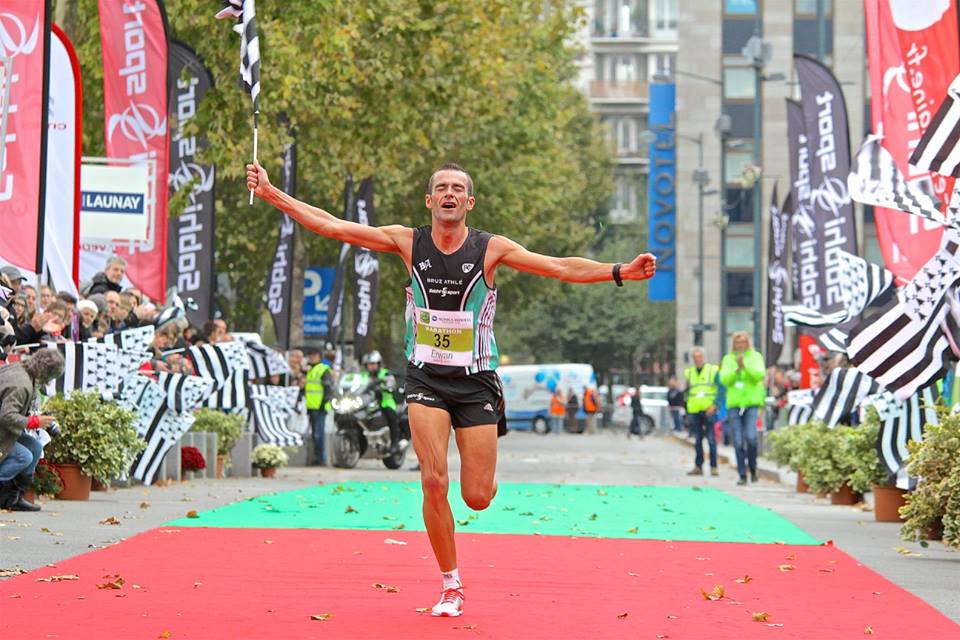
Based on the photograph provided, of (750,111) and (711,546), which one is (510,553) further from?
(750,111)

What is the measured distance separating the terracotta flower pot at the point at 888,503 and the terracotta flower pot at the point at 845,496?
2988 mm

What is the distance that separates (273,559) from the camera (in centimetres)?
1184

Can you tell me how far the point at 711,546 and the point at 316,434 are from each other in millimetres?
16305

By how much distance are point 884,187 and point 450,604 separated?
7318 millimetres

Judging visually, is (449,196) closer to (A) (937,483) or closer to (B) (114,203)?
(A) (937,483)

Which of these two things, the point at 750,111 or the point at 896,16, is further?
the point at 750,111

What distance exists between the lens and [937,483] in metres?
13.3

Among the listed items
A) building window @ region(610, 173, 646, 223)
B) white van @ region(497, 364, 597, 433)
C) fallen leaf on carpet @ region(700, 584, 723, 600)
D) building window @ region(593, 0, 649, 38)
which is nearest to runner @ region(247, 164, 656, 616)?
fallen leaf on carpet @ region(700, 584, 723, 600)

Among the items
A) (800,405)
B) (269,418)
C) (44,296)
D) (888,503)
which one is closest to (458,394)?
(44,296)

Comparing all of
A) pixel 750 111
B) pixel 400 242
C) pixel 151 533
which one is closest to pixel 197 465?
pixel 151 533

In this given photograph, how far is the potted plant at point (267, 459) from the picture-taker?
25109 mm

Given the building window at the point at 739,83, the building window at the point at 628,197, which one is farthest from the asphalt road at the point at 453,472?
the building window at the point at 628,197

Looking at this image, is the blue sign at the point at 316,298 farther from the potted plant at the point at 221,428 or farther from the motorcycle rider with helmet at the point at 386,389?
the potted plant at the point at 221,428

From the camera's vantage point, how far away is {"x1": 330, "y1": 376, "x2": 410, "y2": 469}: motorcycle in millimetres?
28688
